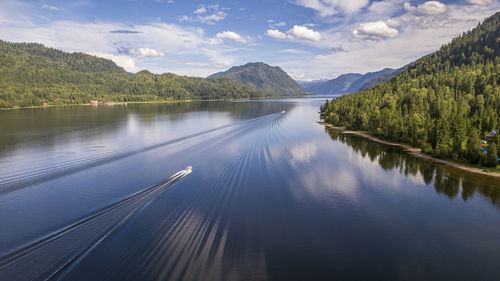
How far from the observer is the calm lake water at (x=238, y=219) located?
656 inches

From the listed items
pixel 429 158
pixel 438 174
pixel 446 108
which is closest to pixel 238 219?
pixel 438 174

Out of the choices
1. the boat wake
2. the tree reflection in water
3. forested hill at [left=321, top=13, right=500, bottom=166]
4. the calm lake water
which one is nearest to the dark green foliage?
forested hill at [left=321, top=13, right=500, bottom=166]

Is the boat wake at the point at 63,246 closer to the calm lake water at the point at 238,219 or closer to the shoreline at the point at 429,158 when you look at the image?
the calm lake water at the point at 238,219

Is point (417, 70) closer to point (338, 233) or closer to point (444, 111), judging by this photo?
point (444, 111)

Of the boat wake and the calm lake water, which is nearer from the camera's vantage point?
the boat wake

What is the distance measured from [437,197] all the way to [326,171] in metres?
14.2

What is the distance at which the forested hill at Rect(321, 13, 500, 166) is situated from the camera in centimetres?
4808

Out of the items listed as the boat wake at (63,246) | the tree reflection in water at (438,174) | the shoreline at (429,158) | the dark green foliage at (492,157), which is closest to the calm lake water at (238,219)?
the boat wake at (63,246)

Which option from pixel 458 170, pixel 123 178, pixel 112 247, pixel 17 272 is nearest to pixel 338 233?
pixel 112 247

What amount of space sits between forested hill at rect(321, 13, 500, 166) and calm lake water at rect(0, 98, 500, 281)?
10.4m

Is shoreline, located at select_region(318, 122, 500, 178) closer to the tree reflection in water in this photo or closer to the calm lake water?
the tree reflection in water

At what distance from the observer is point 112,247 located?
18094 millimetres

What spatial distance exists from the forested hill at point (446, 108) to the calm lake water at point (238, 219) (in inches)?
411

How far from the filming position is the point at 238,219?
23.1 m
